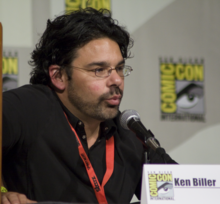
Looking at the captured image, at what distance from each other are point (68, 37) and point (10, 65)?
2.30ft

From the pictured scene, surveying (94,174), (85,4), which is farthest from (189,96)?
(94,174)

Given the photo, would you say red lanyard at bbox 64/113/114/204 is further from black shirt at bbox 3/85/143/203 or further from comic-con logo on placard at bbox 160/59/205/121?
comic-con logo on placard at bbox 160/59/205/121

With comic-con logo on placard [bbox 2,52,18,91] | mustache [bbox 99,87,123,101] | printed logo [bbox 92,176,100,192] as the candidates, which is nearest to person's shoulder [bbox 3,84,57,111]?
mustache [bbox 99,87,123,101]

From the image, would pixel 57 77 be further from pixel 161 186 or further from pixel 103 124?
pixel 161 186

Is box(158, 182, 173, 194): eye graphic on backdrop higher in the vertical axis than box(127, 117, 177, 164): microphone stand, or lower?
lower

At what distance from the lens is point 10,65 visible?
2.51 meters

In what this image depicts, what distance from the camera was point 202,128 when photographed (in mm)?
2943

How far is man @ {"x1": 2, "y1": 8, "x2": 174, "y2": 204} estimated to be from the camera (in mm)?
1679

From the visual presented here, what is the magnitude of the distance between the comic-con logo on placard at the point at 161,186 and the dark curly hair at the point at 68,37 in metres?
1.10

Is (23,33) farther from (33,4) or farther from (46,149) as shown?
(46,149)

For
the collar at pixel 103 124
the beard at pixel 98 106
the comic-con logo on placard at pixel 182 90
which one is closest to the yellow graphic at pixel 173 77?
the comic-con logo on placard at pixel 182 90

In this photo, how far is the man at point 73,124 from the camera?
5.51 ft

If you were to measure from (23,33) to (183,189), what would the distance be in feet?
6.32

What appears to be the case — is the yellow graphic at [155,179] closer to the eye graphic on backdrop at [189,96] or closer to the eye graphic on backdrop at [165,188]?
the eye graphic on backdrop at [165,188]
